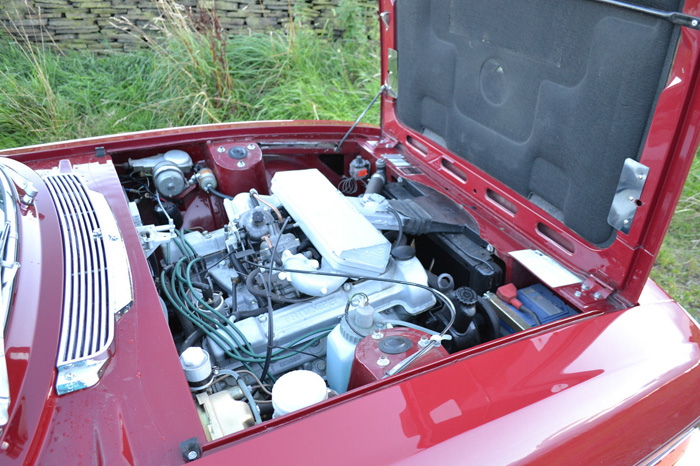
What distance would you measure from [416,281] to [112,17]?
15.1 feet

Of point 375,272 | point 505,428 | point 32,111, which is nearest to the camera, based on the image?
point 505,428

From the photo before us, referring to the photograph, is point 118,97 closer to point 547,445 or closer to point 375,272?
point 375,272

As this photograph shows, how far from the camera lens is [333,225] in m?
1.80

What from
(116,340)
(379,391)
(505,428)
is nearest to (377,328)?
(379,391)

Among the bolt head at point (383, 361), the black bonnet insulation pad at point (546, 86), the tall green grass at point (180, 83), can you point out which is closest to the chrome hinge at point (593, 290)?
the black bonnet insulation pad at point (546, 86)

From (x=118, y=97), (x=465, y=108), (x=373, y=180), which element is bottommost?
(x=118, y=97)

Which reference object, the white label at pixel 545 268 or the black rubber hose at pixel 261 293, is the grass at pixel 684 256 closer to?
the white label at pixel 545 268

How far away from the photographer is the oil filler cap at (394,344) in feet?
4.51

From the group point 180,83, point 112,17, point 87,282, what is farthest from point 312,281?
point 112,17

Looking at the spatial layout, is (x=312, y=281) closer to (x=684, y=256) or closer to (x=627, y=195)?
(x=627, y=195)

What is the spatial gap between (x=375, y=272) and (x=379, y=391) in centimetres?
65

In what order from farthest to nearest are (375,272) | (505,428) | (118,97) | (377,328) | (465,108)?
(118,97), (465,108), (375,272), (377,328), (505,428)

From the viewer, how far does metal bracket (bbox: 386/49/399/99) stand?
217cm

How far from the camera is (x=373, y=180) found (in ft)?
7.42
